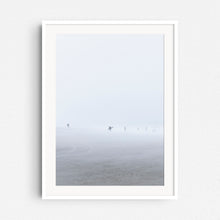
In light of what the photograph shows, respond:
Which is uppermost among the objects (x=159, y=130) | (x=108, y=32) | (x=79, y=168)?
(x=108, y=32)

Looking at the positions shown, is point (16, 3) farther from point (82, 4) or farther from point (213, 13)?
point (213, 13)

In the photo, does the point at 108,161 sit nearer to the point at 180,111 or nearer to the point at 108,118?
the point at 108,118

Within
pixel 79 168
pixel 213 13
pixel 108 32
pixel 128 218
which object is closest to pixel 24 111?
pixel 79 168

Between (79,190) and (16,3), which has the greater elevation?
(16,3)

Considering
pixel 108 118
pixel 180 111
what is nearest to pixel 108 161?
pixel 108 118
